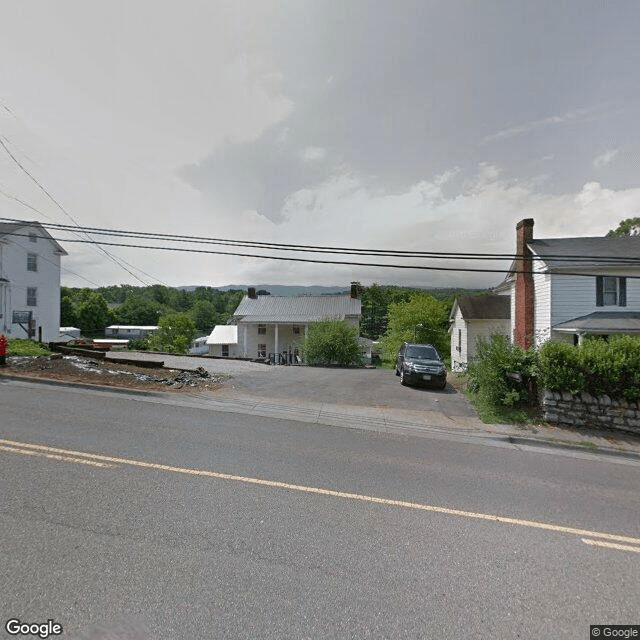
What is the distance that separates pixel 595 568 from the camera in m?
3.00

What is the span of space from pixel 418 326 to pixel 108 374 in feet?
97.7

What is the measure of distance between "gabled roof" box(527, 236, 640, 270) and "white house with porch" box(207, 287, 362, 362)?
→ 758 inches

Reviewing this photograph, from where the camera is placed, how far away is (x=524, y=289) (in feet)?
58.5

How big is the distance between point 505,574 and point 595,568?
0.89m

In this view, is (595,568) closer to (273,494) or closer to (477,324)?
(273,494)

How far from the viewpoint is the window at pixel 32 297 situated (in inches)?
1060

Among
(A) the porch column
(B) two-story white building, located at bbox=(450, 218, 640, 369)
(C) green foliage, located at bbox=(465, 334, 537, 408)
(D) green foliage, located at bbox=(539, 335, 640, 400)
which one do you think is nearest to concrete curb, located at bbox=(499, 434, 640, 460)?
(D) green foliage, located at bbox=(539, 335, 640, 400)

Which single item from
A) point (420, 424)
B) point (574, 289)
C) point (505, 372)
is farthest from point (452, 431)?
point (574, 289)

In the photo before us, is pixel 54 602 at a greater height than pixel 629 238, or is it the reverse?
pixel 629 238

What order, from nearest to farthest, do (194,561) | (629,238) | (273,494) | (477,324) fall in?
(194,561) < (273,494) < (629,238) < (477,324)

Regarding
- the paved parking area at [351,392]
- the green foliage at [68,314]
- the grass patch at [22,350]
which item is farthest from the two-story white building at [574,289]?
the green foliage at [68,314]

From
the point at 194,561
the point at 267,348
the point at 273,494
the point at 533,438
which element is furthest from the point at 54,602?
the point at 267,348

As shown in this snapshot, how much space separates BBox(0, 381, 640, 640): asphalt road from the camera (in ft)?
7.68

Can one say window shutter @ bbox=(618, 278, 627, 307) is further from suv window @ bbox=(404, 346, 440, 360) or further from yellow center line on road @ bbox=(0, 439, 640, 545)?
yellow center line on road @ bbox=(0, 439, 640, 545)
